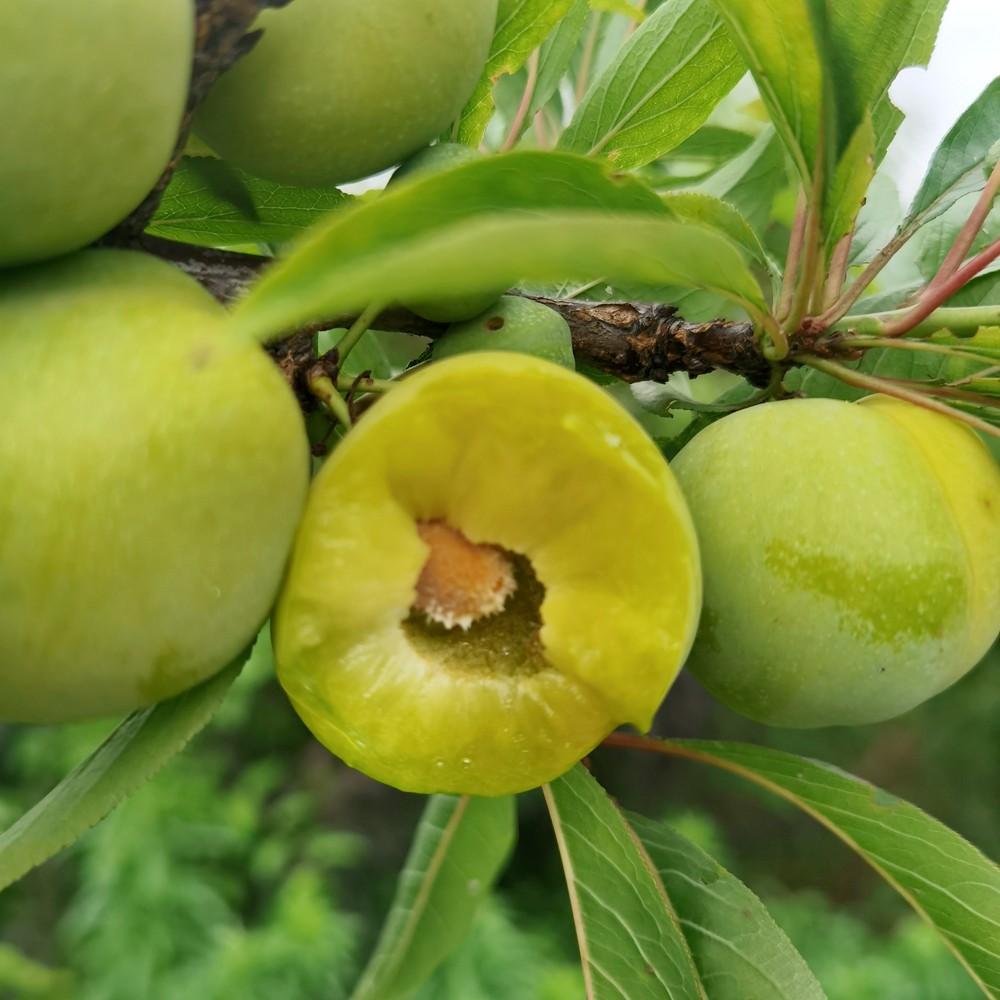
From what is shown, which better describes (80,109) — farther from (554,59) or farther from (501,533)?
(554,59)

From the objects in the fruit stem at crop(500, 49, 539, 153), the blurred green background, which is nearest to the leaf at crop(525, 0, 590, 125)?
the fruit stem at crop(500, 49, 539, 153)

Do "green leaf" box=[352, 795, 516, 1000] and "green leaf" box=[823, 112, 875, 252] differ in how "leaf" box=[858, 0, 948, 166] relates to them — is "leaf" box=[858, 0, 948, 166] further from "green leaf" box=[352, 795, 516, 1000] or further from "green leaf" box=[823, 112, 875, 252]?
"green leaf" box=[352, 795, 516, 1000]

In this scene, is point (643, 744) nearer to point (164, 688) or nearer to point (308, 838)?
point (164, 688)

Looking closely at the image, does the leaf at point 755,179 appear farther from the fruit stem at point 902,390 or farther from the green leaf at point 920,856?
the green leaf at point 920,856

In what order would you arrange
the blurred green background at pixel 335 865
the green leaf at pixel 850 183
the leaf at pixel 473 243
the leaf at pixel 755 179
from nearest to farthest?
the leaf at pixel 473 243, the green leaf at pixel 850 183, the leaf at pixel 755 179, the blurred green background at pixel 335 865

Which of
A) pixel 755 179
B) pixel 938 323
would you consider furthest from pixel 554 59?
pixel 938 323

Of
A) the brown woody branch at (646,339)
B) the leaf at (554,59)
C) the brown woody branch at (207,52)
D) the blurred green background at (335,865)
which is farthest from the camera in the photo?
the blurred green background at (335,865)

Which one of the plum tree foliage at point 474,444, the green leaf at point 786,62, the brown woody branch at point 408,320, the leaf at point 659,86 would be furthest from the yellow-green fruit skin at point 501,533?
the leaf at point 659,86
